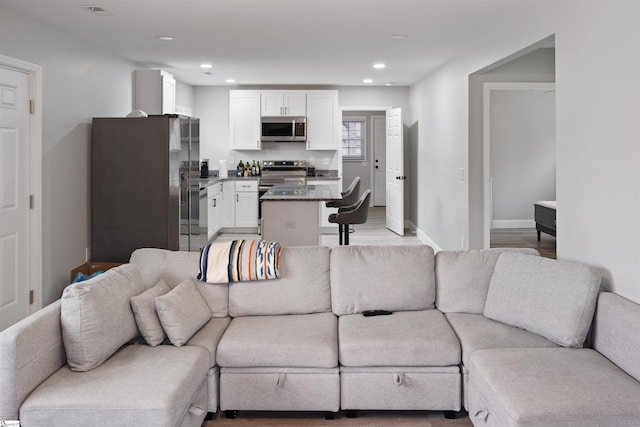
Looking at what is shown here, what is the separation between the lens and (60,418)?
84.6 inches

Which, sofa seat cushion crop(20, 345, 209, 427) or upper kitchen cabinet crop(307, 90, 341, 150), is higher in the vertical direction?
upper kitchen cabinet crop(307, 90, 341, 150)

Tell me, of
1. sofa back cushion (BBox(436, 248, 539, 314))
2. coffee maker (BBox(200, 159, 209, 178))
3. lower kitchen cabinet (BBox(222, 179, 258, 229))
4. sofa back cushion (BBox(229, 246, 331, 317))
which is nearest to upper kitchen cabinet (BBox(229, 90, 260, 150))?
coffee maker (BBox(200, 159, 209, 178))

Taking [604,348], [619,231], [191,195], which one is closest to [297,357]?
[604,348]

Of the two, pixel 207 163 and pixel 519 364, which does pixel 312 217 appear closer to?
pixel 519 364

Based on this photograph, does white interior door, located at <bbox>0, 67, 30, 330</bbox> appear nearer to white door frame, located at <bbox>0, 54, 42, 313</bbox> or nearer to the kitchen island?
white door frame, located at <bbox>0, 54, 42, 313</bbox>

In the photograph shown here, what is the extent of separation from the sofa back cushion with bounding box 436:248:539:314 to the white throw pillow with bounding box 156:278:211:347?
136 cm

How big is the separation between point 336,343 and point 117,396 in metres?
1.09

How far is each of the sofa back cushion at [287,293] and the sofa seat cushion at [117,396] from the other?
0.76 metres

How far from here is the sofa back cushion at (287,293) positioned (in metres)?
3.23

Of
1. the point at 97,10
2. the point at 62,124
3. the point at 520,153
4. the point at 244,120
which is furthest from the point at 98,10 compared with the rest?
the point at 520,153

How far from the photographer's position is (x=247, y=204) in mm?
9141

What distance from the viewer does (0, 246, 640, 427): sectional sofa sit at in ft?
7.17

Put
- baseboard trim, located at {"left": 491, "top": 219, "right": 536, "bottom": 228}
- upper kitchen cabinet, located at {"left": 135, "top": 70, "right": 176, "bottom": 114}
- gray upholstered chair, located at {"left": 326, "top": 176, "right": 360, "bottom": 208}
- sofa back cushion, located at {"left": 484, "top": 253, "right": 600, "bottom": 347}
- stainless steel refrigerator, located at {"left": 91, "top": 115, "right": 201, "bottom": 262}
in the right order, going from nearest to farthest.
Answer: sofa back cushion, located at {"left": 484, "top": 253, "right": 600, "bottom": 347}
stainless steel refrigerator, located at {"left": 91, "top": 115, "right": 201, "bottom": 262}
upper kitchen cabinet, located at {"left": 135, "top": 70, "right": 176, "bottom": 114}
gray upholstered chair, located at {"left": 326, "top": 176, "right": 360, "bottom": 208}
baseboard trim, located at {"left": 491, "top": 219, "right": 536, "bottom": 228}

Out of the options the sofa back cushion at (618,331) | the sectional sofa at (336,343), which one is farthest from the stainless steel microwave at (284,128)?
the sofa back cushion at (618,331)
